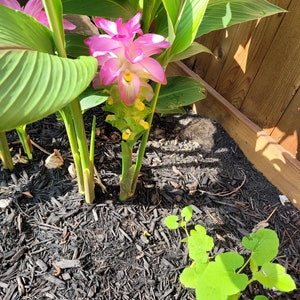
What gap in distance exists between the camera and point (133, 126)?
75 centimetres

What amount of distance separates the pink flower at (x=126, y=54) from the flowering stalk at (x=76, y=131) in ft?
0.24

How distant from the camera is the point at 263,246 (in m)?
0.73

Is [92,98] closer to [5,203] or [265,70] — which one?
[5,203]

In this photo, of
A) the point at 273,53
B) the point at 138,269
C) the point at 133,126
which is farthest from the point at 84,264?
the point at 273,53

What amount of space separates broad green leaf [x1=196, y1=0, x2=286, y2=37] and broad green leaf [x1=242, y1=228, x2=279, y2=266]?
50cm

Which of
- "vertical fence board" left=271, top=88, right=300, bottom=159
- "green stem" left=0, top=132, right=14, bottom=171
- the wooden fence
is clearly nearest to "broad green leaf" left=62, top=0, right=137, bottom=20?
"green stem" left=0, top=132, right=14, bottom=171

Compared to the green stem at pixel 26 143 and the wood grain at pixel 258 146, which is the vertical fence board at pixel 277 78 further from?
the green stem at pixel 26 143

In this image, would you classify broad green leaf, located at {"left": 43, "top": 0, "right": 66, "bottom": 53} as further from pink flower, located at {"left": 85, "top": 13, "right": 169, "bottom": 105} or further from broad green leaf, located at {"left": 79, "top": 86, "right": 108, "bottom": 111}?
broad green leaf, located at {"left": 79, "top": 86, "right": 108, "bottom": 111}

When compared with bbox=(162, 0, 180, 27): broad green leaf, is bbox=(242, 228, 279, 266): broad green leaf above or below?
below

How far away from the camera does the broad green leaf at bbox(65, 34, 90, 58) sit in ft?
2.53

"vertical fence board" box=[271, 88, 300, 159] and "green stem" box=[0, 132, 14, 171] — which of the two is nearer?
"green stem" box=[0, 132, 14, 171]

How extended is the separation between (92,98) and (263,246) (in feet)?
1.79

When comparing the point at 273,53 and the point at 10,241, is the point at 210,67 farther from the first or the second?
the point at 10,241

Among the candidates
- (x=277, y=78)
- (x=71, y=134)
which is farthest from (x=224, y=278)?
(x=277, y=78)
